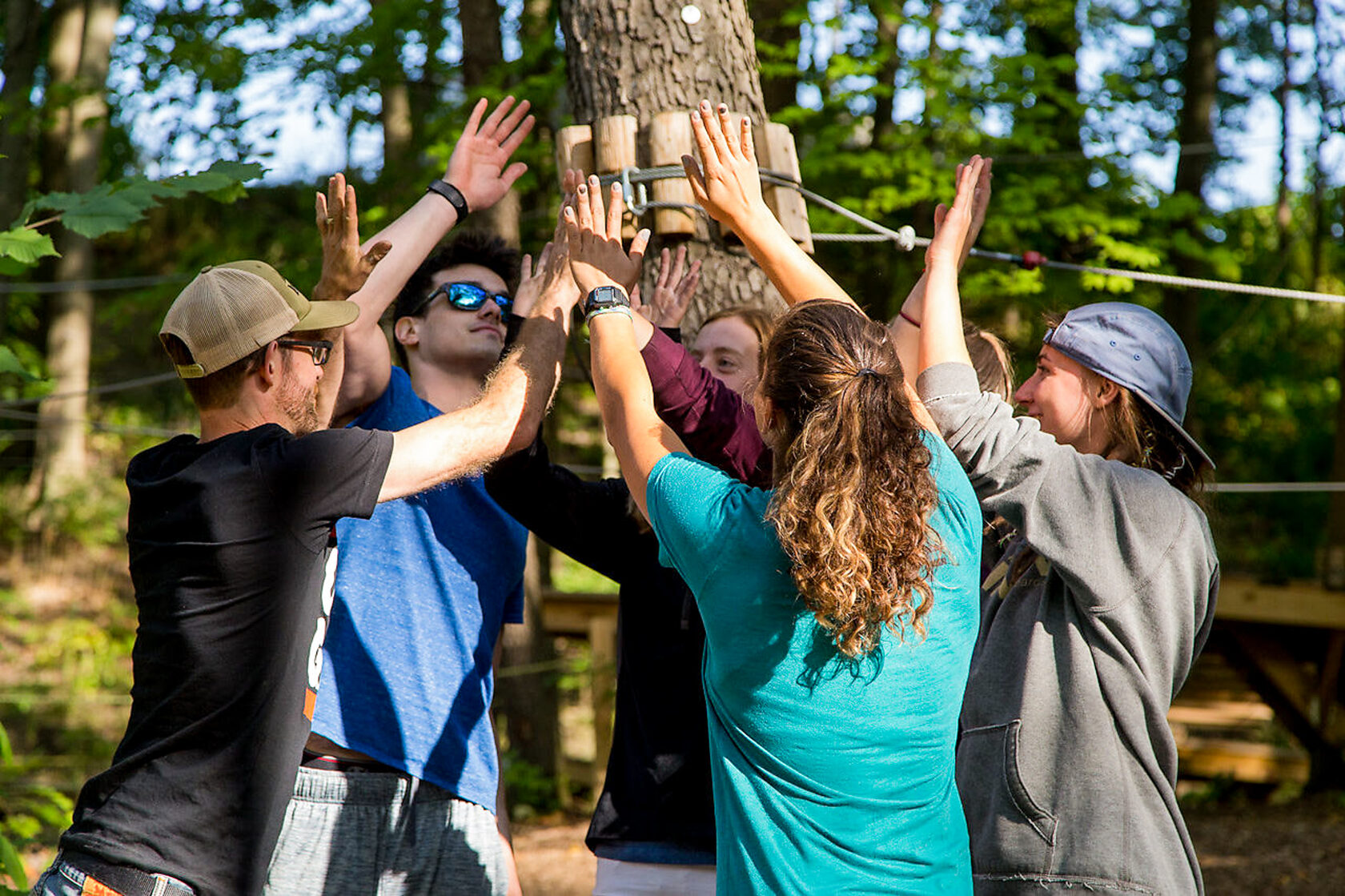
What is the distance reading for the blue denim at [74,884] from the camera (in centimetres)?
183

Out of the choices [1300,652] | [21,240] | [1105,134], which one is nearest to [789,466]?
[21,240]

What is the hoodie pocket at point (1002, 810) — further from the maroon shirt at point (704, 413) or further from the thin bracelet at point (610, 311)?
the thin bracelet at point (610, 311)

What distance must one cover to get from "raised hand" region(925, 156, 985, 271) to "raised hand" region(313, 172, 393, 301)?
1106 mm

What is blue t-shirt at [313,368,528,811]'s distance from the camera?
94.1 inches

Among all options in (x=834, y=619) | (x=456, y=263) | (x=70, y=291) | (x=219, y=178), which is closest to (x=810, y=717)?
(x=834, y=619)

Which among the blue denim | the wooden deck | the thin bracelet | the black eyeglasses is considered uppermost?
the thin bracelet

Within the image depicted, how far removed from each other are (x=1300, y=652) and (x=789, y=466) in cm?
883

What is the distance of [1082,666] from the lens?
81.3 inches

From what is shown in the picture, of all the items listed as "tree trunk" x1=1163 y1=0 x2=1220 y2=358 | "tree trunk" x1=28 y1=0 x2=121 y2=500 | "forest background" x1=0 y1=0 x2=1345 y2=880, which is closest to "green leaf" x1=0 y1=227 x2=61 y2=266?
"forest background" x1=0 y1=0 x2=1345 y2=880

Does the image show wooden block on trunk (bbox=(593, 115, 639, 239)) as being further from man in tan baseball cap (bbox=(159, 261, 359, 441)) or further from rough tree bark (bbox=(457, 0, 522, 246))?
rough tree bark (bbox=(457, 0, 522, 246))

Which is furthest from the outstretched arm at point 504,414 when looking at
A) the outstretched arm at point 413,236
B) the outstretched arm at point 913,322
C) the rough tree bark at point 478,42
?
the rough tree bark at point 478,42

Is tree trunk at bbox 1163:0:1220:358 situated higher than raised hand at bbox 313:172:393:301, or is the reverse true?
tree trunk at bbox 1163:0:1220:358

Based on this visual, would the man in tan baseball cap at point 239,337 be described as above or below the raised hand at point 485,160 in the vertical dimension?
below

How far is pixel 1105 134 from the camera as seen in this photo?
8375 mm
